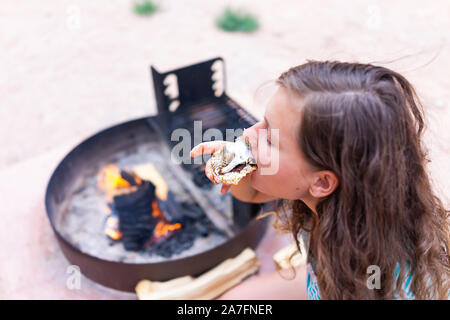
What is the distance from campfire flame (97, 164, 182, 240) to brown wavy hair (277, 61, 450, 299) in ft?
3.70

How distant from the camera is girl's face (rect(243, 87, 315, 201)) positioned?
1088 millimetres

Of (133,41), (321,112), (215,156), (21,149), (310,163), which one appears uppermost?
(321,112)

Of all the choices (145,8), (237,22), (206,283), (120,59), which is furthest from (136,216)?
(145,8)

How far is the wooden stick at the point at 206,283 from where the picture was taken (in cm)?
190

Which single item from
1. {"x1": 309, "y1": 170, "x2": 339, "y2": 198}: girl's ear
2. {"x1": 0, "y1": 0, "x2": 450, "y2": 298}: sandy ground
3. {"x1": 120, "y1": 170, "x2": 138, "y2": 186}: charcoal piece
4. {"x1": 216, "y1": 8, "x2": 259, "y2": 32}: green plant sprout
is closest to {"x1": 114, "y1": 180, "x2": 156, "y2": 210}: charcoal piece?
{"x1": 120, "y1": 170, "x2": 138, "y2": 186}: charcoal piece

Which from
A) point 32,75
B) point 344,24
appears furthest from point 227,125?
point 344,24

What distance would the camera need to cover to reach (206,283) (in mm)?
1942

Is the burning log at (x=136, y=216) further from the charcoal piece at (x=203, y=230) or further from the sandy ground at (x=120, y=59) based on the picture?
the sandy ground at (x=120, y=59)

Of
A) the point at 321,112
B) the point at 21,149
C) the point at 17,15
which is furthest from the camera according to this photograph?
the point at 17,15

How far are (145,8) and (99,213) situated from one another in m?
3.53

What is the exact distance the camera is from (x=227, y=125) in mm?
2238

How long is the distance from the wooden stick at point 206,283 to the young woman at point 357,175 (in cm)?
76

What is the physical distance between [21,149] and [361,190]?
2.90m
